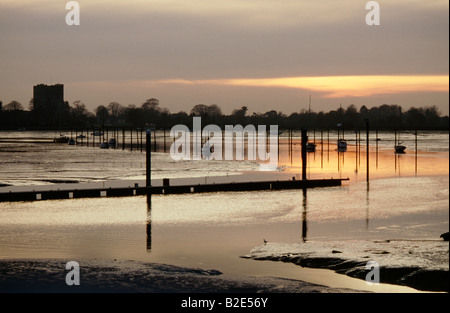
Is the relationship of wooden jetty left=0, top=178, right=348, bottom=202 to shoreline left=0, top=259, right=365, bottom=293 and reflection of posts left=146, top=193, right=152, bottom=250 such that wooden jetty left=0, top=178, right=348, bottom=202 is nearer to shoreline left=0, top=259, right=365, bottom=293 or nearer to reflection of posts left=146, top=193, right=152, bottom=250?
reflection of posts left=146, top=193, right=152, bottom=250

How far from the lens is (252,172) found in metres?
73.4

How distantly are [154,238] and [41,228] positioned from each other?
6.25 meters

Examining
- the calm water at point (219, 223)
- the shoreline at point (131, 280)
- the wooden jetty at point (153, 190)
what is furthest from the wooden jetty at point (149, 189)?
the shoreline at point (131, 280)

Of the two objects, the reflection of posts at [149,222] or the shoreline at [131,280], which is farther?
the reflection of posts at [149,222]

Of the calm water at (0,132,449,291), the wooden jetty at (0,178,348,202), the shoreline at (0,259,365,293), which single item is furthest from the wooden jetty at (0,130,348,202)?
the shoreline at (0,259,365,293)

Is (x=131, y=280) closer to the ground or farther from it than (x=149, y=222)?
farther from it

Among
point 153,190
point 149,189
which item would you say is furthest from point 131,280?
point 153,190

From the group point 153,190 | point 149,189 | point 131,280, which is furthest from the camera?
point 153,190

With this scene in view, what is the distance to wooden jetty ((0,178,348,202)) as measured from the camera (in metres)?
43.0

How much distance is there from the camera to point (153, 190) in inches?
1845

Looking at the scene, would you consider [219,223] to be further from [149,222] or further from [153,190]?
[153,190]

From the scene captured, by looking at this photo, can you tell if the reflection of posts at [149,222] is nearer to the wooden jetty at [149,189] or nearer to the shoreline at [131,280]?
the wooden jetty at [149,189]

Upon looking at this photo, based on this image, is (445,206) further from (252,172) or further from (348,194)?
(252,172)

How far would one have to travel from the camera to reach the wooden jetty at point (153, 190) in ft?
141
